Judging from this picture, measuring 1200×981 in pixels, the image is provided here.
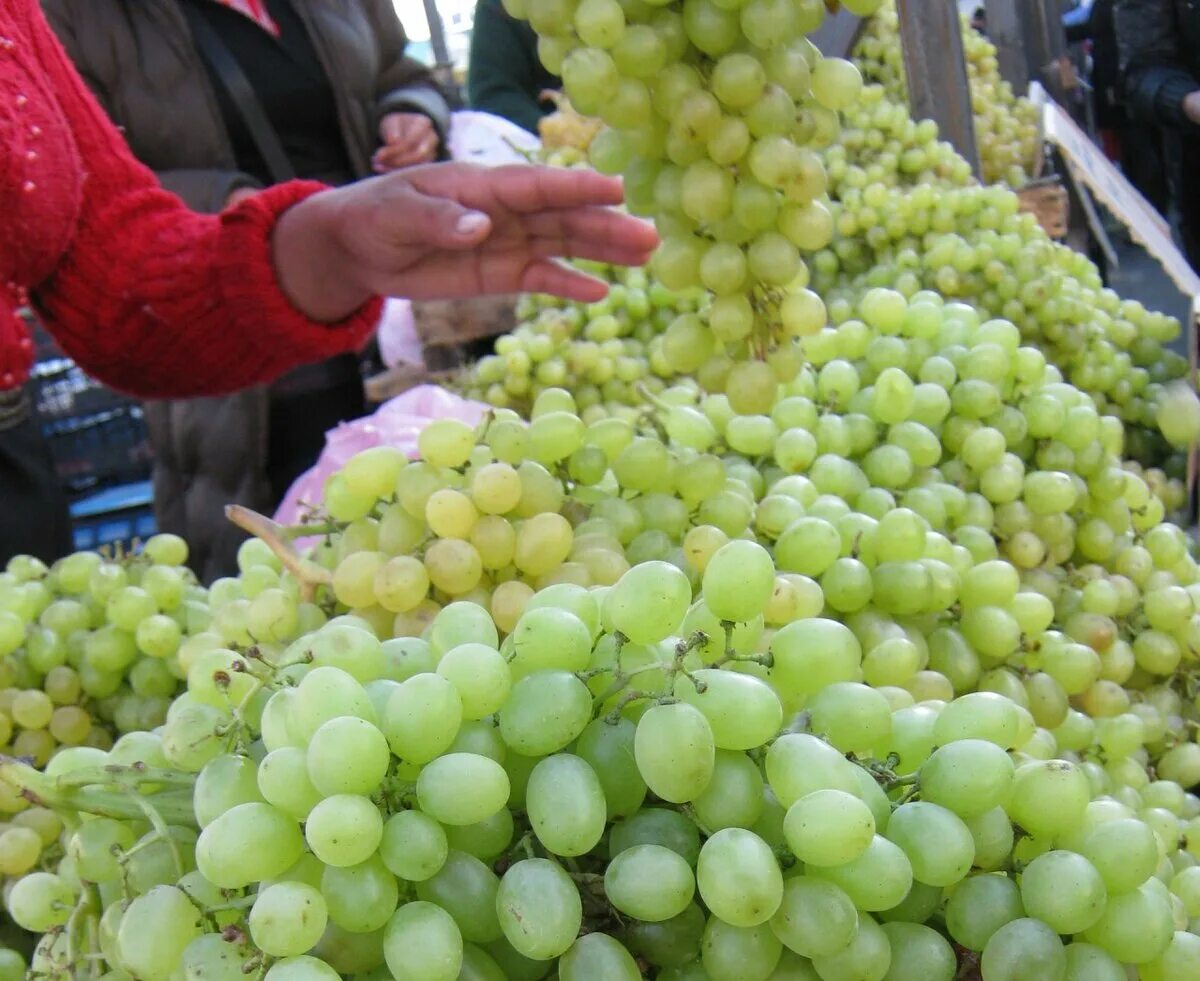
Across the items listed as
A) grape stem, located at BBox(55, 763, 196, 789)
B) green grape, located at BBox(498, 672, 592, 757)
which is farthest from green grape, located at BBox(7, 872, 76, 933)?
green grape, located at BBox(498, 672, 592, 757)

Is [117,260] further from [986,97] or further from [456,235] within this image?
[986,97]

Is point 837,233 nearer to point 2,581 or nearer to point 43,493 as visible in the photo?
point 2,581

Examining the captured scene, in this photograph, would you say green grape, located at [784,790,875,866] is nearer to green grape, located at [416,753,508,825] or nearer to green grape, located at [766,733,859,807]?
green grape, located at [766,733,859,807]

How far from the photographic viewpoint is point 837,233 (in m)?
1.59

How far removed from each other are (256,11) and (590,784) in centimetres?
193

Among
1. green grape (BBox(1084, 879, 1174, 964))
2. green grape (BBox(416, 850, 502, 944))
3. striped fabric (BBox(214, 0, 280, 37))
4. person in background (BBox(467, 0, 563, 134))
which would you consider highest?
striped fabric (BBox(214, 0, 280, 37))

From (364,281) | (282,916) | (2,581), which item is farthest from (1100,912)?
(364,281)

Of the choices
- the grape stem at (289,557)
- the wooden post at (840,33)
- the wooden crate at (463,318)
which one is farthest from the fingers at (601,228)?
the wooden post at (840,33)

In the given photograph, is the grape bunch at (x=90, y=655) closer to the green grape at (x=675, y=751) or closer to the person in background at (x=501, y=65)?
the green grape at (x=675, y=751)

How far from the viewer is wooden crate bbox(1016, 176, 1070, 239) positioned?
194cm

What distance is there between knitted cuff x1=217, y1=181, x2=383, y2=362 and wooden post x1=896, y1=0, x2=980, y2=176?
120 centimetres

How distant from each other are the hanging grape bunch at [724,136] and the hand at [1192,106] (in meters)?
2.29

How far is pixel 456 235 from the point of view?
1.07 metres

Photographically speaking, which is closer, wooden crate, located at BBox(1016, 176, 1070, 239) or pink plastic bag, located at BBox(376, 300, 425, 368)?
wooden crate, located at BBox(1016, 176, 1070, 239)
